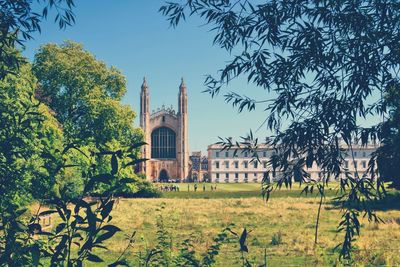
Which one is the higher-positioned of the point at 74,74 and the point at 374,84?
the point at 74,74

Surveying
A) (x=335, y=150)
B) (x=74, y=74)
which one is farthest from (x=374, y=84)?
(x=74, y=74)

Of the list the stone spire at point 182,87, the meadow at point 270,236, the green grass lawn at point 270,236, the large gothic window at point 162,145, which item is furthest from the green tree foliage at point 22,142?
the large gothic window at point 162,145

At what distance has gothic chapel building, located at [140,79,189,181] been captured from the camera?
320 ft

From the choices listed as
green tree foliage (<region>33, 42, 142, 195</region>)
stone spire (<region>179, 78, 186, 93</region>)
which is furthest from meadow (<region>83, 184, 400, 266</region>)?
stone spire (<region>179, 78, 186, 93</region>)

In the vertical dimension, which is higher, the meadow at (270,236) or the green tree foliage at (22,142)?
the green tree foliage at (22,142)

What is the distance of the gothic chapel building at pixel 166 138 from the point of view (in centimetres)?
9769

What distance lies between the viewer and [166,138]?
99438 mm

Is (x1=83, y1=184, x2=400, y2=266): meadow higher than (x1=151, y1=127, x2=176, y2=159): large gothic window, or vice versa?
(x1=151, y1=127, x2=176, y2=159): large gothic window

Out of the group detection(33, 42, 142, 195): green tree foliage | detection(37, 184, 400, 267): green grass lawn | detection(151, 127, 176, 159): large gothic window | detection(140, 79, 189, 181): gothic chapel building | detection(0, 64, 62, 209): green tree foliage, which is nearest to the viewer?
detection(0, 64, 62, 209): green tree foliage

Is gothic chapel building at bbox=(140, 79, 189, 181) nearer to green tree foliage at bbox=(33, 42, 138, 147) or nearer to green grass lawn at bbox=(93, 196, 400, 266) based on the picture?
green tree foliage at bbox=(33, 42, 138, 147)

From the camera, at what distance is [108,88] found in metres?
44.1

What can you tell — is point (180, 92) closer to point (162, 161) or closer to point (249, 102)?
point (162, 161)

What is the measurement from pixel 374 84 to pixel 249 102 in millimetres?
1855

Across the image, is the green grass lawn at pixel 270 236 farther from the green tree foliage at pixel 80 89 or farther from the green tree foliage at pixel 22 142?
the green tree foliage at pixel 80 89
